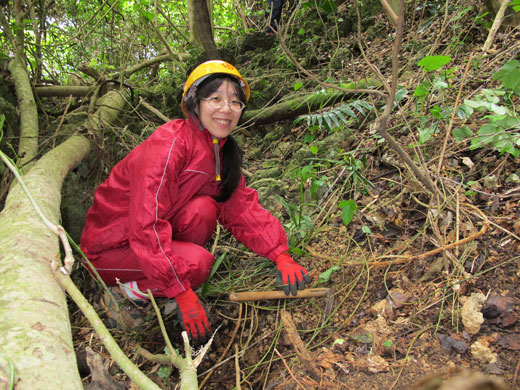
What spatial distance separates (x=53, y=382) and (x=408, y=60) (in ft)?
12.4

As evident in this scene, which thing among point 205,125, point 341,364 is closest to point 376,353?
point 341,364

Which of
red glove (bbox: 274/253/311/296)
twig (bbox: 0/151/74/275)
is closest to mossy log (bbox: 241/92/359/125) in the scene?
red glove (bbox: 274/253/311/296)

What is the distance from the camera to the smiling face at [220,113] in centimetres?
200

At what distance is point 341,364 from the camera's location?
4.74 ft

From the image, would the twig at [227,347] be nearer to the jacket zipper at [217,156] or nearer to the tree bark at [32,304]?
the jacket zipper at [217,156]

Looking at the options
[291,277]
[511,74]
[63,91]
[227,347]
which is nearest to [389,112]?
[511,74]

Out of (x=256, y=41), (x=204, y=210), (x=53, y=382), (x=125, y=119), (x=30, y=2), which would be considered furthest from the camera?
(x=256, y=41)

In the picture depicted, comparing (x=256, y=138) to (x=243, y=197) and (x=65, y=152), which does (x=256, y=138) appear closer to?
(x=243, y=197)

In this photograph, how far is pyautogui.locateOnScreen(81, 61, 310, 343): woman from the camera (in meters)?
1.85

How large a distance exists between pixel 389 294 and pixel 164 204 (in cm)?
125

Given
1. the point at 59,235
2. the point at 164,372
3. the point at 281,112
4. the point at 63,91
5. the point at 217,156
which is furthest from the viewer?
the point at 63,91

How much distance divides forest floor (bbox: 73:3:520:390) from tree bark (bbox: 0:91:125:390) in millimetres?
876

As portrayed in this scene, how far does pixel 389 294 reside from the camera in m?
1.69

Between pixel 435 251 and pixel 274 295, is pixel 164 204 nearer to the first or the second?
pixel 274 295
